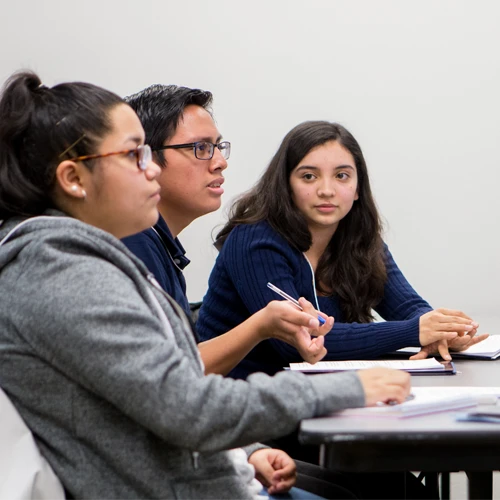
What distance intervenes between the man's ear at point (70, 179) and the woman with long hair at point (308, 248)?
98 cm

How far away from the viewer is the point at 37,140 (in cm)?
117

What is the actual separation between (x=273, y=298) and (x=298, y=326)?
519mm

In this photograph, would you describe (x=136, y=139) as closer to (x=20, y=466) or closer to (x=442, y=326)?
(x=20, y=466)

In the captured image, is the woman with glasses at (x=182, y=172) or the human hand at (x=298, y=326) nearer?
the human hand at (x=298, y=326)

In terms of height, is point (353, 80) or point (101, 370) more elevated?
point (353, 80)

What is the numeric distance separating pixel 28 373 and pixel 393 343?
112 centimetres

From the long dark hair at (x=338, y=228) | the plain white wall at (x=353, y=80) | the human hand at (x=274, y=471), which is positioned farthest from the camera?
the plain white wall at (x=353, y=80)

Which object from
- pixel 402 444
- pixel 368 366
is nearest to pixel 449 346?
pixel 368 366

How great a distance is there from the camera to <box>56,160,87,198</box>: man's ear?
3.84 ft

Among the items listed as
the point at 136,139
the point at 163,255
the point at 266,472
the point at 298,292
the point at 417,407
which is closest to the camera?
the point at 417,407

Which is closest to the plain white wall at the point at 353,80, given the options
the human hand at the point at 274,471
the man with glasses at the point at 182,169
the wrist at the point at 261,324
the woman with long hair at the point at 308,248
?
the woman with long hair at the point at 308,248

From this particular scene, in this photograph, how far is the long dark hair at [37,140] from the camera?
1.17m

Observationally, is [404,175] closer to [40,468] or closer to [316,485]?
[316,485]

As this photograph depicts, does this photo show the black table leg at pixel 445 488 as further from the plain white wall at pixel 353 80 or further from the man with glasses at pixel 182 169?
the plain white wall at pixel 353 80
